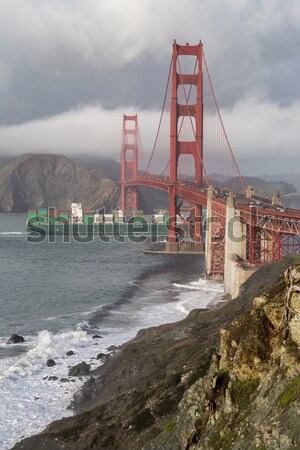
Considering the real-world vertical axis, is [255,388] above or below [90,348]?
above

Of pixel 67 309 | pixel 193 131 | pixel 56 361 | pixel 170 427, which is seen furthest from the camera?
pixel 193 131

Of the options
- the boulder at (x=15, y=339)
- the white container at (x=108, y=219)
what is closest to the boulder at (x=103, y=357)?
the boulder at (x=15, y=339)

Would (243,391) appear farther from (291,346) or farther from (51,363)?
(51,363)

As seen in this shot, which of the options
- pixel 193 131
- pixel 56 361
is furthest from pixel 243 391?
pixel 193 131

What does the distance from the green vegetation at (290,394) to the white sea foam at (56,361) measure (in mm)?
12007

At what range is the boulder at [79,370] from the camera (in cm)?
2394

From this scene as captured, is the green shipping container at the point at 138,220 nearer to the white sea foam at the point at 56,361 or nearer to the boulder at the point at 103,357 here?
the white sea foam at the point at 56,361

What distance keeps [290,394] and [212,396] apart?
8.90 ft

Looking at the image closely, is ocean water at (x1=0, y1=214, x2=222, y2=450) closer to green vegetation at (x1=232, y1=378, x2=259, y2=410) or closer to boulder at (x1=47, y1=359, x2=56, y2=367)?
boulder at (x1=47, y1=359, x2=56, y2=367)

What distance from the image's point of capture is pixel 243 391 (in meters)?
10.9

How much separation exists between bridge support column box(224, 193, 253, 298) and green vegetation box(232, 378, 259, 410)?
2433 cm

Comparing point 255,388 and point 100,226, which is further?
point 100,226

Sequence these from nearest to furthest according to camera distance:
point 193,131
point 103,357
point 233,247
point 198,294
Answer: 1. point 103,357
2. point 233,247
3. point 198,294
4. point 193,131

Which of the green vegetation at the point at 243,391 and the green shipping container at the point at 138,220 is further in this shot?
the green shipping container at the point at 138,220
